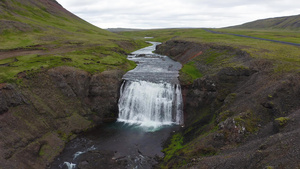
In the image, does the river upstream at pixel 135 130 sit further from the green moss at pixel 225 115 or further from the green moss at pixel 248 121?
the green moss at pixel 248 121

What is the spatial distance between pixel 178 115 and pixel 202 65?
71.2ft

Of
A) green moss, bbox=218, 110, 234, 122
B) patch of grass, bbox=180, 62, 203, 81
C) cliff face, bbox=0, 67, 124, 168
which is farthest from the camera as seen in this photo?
patch of grass, bbox=180, 62, 203, 81

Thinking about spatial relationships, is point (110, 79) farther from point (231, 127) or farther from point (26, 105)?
point (231, 127)

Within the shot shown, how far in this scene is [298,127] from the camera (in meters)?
17.9

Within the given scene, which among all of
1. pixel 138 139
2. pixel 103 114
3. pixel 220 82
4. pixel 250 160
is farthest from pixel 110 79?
pixel 250 160

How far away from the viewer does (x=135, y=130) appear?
33656mm

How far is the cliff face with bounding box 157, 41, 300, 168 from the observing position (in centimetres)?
1633

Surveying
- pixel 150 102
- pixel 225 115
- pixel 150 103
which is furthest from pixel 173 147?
pixel 150 102

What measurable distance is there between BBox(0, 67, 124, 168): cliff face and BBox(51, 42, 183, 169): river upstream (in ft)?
7.13

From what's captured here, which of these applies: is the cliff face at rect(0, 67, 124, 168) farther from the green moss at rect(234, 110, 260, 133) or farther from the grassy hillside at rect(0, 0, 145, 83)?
the green moss at rect(234, 110, 260, 133)

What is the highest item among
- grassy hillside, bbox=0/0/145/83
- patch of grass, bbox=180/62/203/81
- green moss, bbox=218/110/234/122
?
grassy hillside, bbox=0/0/145/83

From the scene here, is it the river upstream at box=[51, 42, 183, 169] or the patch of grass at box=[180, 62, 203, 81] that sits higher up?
the patch of grass at box=[180, 62, 203, 81]

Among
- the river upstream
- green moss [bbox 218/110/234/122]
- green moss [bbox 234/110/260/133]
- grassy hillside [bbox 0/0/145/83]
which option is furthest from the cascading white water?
green moss [bbox 234/110/260/133]

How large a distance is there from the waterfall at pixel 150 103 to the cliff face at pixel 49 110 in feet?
6.88
